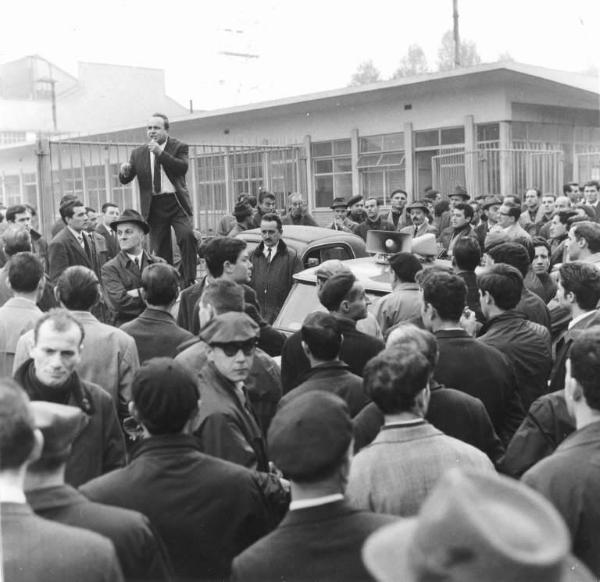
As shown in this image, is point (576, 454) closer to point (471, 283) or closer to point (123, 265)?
point (471, 283)

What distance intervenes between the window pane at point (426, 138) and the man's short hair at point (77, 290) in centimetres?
1554

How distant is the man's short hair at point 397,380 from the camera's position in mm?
3107

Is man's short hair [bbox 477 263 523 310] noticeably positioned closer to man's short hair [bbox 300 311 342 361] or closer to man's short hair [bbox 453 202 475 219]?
man's short hair [bbox 300 311 342 361]

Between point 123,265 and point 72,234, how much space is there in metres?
1.62

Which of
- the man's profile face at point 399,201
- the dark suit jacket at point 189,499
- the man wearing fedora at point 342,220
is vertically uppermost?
the man's profile face at point 399,201

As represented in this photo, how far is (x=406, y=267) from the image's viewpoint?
5.90 metres

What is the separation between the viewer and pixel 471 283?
6.21 metres

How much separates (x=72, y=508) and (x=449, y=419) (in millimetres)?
1740

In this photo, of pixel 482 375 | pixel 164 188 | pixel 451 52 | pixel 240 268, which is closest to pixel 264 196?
pixel 164 188

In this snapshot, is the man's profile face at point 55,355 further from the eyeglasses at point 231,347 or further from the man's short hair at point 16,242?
the man's short hair at point 16,242

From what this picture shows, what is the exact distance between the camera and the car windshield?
21.6ft

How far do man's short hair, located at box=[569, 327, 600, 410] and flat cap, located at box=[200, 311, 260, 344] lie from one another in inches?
59.2

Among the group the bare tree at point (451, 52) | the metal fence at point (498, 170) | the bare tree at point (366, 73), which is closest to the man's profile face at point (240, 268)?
the metal fence at point (498, 170)

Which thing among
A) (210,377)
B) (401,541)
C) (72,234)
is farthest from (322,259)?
(401,541)
